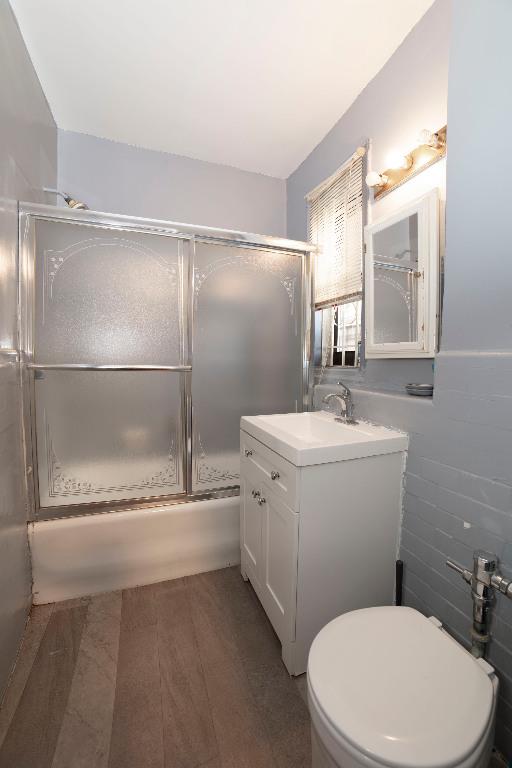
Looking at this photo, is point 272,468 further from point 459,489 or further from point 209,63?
point 209,63

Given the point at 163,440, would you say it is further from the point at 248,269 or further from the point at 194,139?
the point at 194,139

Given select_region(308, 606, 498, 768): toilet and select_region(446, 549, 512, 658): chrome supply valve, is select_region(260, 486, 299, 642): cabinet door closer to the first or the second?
select_region(308, 606, 498, 768): toilet

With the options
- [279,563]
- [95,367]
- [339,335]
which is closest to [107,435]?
[95,367]

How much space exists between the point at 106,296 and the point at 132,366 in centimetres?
38

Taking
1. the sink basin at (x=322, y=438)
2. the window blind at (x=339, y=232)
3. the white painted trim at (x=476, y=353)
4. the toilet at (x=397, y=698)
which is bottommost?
the toilet at (x=397, y=698)

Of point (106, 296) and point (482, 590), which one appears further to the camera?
point (106, 296)

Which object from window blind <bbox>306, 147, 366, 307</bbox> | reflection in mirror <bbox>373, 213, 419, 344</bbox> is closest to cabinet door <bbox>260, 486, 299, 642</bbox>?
reflection in mirror <bbox>373, 213, 419, 344</bbox>

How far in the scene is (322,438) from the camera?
1435 mm

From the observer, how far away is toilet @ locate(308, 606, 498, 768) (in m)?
0.60

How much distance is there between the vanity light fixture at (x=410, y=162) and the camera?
1.25 meters

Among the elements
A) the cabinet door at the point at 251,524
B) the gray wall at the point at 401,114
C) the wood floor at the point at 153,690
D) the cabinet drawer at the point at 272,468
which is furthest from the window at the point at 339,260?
the wood floor at the point at 153,690

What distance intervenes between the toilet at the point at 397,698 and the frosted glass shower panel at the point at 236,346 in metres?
1.15

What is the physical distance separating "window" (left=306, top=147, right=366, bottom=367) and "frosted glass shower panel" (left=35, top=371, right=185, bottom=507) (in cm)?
98

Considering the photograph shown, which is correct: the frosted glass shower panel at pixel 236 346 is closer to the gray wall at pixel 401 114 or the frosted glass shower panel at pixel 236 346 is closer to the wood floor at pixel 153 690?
the gray wall at pixel 401 114
